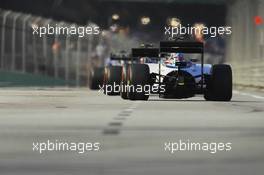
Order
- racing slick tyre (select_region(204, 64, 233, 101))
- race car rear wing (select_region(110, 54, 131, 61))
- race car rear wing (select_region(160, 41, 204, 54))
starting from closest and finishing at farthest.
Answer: race car rear wing (select_region(160, 41, 204, 54)) < racing slick tyre (select_region(204, 64, 233, 101)) < race car rear wing (select_region(110, 54, 131, 61))

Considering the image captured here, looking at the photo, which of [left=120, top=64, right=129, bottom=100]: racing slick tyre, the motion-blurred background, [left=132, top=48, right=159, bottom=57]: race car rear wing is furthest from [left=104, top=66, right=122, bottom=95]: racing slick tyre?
the motion-blurred background

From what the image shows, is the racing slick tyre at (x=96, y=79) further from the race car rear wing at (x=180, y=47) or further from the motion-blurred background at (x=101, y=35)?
the race car rear wing at (x=180, y=47)

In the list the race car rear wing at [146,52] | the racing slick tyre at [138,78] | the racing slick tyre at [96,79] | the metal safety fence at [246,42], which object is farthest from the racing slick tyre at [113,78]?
the metal safety fence at [246,42]

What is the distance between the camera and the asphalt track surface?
7477mm

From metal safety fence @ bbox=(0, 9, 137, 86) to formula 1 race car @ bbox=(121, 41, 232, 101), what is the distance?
2607 centimetres

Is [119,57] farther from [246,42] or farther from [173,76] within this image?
[246,42]

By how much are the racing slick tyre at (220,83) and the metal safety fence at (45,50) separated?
26.2 m

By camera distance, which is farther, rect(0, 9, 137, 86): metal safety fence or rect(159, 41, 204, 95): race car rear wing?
rect(0, 9, 137, 86): metal safety fence

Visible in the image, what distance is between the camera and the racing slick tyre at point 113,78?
76.0ft

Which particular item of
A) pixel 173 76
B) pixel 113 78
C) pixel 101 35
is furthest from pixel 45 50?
pixel 173 76

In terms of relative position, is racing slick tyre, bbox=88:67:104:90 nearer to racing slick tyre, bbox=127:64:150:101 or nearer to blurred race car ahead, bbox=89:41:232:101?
blurred race car ahead, bbox=89:41:232:101

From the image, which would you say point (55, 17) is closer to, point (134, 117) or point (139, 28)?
point (139, 28)

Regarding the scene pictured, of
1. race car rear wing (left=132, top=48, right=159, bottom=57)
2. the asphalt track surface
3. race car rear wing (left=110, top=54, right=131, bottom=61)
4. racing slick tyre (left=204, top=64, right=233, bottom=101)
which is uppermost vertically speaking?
race car rear wing (left=132, top=48, right=159, bottom=57)

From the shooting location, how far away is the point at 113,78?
76.7 feet
